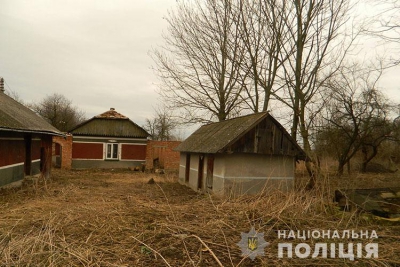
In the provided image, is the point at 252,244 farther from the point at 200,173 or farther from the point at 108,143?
the point at 108,143

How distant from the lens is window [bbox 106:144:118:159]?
90.7ft

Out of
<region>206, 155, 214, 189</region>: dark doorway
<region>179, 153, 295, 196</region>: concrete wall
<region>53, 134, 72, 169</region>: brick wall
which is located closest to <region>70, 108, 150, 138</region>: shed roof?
<region>53, 134, 72, 169</region>: brick wall

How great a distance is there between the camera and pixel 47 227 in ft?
18.8

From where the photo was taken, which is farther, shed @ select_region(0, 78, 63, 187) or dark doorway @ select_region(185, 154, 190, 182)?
dark doorway @ select_region(185, 154, 190, 182)

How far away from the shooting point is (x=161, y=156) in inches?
1118

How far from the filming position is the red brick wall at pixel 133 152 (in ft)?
91.5

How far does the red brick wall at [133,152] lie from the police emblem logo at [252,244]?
23.9 metres

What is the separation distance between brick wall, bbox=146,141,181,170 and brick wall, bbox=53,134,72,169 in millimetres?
6833

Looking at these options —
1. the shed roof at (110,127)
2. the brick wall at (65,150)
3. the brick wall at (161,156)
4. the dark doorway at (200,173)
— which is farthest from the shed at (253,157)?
the brick wall at (65,150)

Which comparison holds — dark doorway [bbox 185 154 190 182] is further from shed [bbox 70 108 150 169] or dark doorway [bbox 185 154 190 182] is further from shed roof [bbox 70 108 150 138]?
shed roof [bbox 70 108 150 138]

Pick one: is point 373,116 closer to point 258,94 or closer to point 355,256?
point 258,94

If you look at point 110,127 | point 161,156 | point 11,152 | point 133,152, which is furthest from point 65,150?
point 11,152

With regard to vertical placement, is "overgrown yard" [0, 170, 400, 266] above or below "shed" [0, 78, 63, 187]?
below

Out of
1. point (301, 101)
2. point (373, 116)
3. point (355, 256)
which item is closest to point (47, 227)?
point (355, 256)
